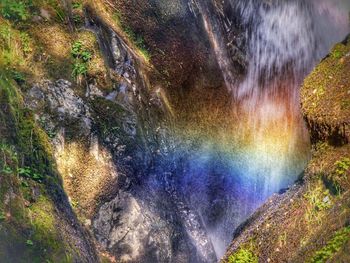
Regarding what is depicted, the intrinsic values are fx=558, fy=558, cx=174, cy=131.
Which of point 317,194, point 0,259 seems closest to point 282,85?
point 317,194

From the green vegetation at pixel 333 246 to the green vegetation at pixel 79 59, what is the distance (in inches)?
209

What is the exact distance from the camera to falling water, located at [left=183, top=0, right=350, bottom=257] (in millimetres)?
11305

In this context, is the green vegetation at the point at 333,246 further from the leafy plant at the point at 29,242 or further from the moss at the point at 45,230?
the leafy plant at the point at 29,242

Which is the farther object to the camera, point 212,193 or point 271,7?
point 271,7

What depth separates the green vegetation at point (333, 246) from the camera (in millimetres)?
4680

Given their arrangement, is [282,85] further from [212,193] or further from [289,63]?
[212,193]

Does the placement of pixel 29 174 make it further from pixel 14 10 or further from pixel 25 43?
pixel 14 10

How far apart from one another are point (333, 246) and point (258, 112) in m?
8.52

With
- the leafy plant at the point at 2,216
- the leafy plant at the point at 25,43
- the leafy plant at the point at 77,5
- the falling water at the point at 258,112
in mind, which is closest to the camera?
the leafy plant at the point at 2,216

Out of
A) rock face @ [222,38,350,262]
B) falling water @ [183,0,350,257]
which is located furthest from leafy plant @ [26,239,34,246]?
falling water @ [183,0,350,257]

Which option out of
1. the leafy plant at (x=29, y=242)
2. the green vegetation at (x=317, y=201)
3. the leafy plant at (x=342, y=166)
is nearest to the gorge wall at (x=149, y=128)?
the leafy plant at (x=29, y=242)

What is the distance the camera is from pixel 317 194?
5.98 metres

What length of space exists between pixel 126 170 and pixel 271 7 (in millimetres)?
7092

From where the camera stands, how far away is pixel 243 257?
636 cm
